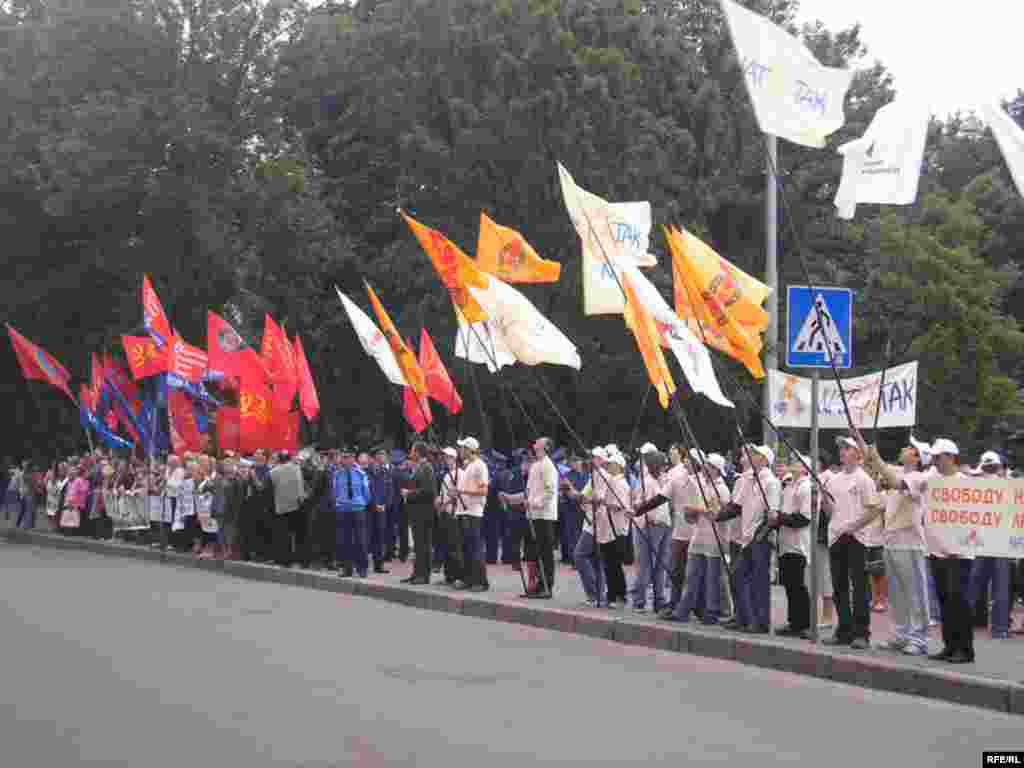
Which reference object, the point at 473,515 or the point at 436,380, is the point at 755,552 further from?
the point at 436,380

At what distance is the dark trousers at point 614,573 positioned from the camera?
60.8 feet

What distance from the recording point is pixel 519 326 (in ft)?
60.7

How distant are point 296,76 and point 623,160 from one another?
34.5 ft

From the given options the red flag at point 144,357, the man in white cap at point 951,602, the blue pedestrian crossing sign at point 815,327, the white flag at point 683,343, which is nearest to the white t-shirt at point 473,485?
the white flag at point 683,343

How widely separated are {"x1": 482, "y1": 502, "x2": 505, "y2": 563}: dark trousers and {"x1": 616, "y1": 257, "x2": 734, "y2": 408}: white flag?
463 inches

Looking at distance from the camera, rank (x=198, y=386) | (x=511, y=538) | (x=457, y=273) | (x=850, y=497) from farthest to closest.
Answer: (x=198, y=386) < (x=511, y=538) < (x=457, y=273) < (x=850, y=497)

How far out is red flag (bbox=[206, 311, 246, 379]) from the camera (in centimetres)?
2812

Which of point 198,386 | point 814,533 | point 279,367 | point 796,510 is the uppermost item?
point 279,367

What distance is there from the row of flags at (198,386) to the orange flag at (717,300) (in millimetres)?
11514

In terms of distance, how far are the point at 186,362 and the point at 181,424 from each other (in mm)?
2583

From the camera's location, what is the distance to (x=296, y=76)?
42406 millimetres

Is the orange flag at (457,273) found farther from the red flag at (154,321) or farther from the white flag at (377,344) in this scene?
the red flag at (154,321)

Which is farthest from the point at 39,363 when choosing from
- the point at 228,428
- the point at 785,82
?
the point at 785,82

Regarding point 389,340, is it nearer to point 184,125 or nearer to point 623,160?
point 623,160
